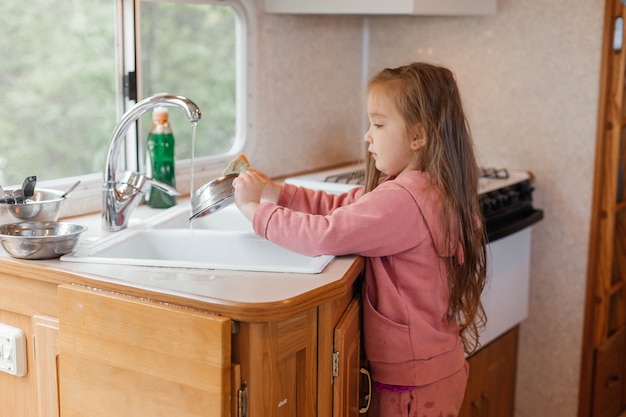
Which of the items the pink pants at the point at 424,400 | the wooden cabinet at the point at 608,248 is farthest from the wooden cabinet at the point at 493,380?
the pink pants at the point at 424,400

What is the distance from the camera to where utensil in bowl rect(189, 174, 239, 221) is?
1.81 metres

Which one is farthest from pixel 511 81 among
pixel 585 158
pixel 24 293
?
pixel 24 293

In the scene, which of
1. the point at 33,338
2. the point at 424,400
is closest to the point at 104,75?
the point at 33,338

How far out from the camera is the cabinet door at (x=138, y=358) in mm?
1405

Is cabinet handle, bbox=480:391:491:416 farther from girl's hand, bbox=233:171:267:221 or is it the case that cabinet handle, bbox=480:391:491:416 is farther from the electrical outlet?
the electrical outlet

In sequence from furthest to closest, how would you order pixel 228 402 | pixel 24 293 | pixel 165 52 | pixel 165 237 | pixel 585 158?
pixel 585 158
pixel 165 52
pixel 165 237
pixel 24 293
pixel 228 402

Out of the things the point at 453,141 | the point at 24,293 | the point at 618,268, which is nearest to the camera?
the point at 24,293

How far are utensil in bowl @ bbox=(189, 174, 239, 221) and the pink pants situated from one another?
56 cm

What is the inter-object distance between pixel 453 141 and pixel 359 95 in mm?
1440

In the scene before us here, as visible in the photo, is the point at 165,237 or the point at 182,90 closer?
the point at 165,237

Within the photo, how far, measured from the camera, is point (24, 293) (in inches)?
66.7

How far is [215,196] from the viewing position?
1.81 meters

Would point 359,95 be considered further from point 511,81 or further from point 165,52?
point 165,52

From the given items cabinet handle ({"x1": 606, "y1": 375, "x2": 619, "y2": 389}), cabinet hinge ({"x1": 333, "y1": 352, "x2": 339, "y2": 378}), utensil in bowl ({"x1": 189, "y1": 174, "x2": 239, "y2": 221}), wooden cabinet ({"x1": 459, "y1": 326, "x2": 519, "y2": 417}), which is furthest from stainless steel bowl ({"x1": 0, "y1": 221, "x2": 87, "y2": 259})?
cabinet handle ({"x1": 606, "y1": 375, "x2": 619, "y2": 389})
